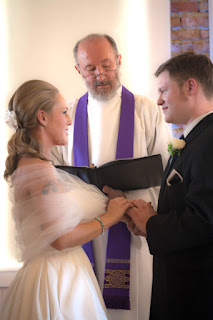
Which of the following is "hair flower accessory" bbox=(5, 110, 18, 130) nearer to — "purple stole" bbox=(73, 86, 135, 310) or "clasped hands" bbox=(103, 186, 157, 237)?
"clasped hands" bbox=(103, 186, 157, 237)

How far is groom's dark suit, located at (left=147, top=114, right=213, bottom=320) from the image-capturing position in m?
1.88

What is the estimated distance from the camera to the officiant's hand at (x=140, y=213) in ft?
7.59

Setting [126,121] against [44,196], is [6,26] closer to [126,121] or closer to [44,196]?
[126,121]

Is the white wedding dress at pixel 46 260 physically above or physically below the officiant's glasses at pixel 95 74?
below

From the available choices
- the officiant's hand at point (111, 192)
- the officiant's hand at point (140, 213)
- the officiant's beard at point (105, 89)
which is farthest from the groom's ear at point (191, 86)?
A: the officiant's beard at point (105, 89)

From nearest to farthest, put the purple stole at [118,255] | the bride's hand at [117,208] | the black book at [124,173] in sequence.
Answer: the bride's hand at [117,208], the black book at [124,173], the purple stole at [118,255]

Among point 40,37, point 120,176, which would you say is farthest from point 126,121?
point 40,37

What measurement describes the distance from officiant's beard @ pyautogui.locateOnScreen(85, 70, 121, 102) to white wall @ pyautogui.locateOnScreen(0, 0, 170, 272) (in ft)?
3.86

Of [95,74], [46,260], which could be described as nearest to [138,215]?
[46,260]

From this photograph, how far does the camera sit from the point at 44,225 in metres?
1.91

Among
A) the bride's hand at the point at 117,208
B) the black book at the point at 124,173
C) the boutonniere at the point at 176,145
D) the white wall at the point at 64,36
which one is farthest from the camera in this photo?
the white wall at the point at 64,36

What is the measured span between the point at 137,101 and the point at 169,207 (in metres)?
1.35

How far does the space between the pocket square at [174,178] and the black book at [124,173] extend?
17.1 inches

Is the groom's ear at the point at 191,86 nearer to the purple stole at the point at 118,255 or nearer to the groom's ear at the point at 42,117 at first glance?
the groom's ear at the point at 42,117
